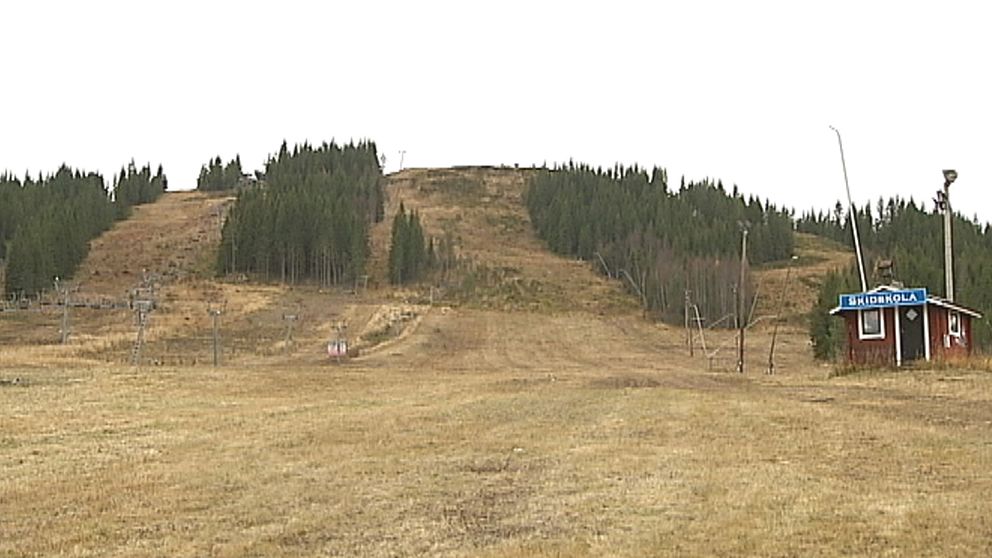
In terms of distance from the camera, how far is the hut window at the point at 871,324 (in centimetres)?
3881

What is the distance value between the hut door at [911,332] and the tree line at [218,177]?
157184 millimetres

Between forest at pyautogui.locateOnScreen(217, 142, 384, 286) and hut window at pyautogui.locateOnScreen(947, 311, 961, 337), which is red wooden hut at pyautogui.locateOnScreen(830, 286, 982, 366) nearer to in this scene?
hut window at pyautogui.locateOnScreen(947, 311, 961, 337)

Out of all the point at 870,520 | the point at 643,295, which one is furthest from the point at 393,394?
the point at 643,295

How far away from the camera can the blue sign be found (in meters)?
37.7

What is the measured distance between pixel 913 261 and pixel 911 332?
4181 cm

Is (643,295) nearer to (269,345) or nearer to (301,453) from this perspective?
Answer: (269,345)

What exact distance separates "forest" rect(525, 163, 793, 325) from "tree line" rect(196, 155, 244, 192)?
48.1m

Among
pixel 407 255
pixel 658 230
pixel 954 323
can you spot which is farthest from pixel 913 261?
pixel 658 230

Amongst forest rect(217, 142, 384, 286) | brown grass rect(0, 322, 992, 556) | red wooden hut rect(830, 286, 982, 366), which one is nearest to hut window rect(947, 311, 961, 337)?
red wooden hut rect(830, 286, 982, 366)

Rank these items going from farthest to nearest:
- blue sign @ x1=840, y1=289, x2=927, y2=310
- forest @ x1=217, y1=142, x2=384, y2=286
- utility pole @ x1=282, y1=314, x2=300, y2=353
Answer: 1. forest @ x1=217, y1=142, x2=384, y2=286
2. utility pole @ x1=282, y1=314, x2=300, y2=353
3. blue sign @ x1=840, y1=289, x2=927, y2=310

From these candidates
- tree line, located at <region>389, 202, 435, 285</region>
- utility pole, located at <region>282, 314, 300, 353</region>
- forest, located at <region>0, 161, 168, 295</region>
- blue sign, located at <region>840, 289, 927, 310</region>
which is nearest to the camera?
blue sign, located at <region>840, 289, 927, 310</region>

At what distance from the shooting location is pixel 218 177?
19338 cm

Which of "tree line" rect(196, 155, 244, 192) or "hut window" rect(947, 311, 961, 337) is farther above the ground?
"tree line" rect(196, 155, 244, 192)

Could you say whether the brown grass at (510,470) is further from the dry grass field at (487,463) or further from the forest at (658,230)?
the forest at (658,230)
